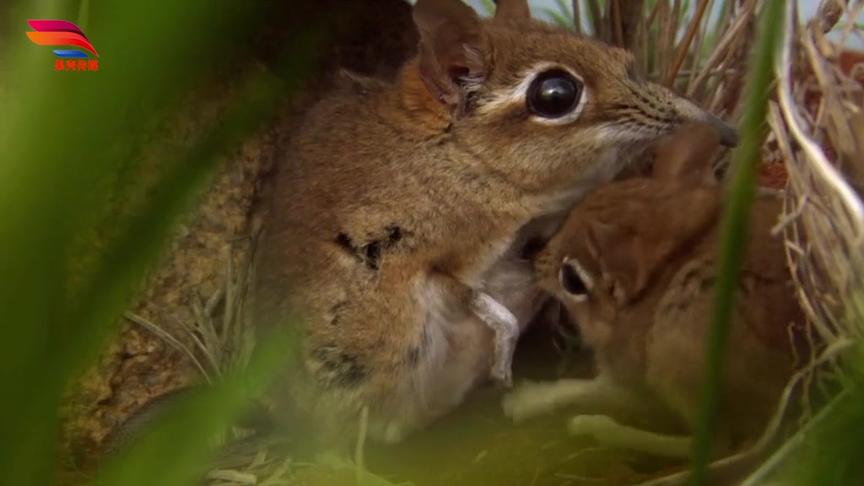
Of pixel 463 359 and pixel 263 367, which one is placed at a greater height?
pixel 263 367

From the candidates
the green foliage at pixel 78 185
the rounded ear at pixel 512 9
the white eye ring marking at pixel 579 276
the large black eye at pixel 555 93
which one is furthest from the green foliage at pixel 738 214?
the rounded ear at pixel 512 9

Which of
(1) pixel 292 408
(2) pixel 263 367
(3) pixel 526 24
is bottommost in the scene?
(1) pixel 292 408

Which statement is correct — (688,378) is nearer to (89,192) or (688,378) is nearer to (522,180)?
(522,180)

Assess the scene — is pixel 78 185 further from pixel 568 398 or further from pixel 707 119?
pixel 707 119

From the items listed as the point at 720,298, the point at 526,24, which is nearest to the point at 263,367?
the point at 720,298

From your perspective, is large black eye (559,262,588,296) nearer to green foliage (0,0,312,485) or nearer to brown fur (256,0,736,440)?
brown fur (256,0,736,440)

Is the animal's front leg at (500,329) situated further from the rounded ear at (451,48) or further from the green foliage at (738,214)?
the green foliage at (738,214)
